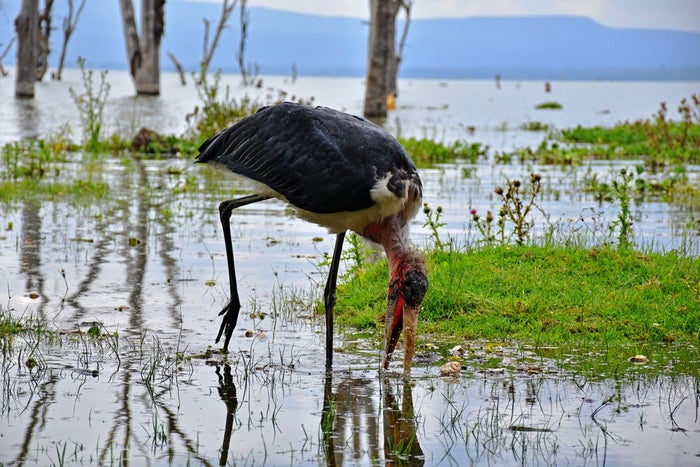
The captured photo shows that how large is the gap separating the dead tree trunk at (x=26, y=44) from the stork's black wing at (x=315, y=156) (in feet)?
94.9

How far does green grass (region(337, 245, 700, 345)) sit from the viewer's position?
6.75m

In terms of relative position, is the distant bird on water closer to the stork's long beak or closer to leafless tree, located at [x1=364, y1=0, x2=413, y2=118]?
the stork's long beak

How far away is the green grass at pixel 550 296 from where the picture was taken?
22.2ft

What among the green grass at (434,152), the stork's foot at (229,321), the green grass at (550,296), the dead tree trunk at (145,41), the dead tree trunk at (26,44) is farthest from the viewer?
the dead tree trunk at (145,41)

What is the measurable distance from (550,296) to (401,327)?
197 centimetres

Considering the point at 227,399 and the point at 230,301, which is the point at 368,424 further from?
the point at 230,301

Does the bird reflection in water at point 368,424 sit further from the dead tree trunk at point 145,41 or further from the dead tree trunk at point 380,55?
the dead tree trunk at point 145,41

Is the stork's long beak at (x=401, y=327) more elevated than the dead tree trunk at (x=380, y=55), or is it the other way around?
the dead tree trunk at (x=380, y=55)

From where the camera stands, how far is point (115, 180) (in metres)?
14.0

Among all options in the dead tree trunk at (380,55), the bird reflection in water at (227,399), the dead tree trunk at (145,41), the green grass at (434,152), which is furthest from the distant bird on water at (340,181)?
the dead tree trunk at (145,41)

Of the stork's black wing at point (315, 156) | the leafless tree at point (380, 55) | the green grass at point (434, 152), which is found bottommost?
the green grass at point (434, 152)

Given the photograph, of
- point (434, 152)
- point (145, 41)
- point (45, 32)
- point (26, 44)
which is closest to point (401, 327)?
point (434, 152)

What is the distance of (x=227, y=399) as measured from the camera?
533 centimetres

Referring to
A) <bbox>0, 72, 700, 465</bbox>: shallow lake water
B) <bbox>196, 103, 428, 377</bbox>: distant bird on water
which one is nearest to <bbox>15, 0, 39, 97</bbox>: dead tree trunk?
<bbox>0, 72, 700, 465</bbox>: shallow lake water
